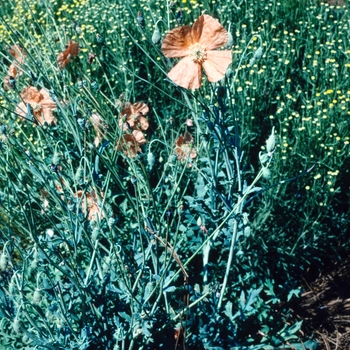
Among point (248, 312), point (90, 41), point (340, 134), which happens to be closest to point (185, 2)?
point (90, 41)

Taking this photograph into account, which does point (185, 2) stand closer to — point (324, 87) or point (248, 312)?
point (324, 87)

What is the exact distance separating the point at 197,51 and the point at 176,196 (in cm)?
74

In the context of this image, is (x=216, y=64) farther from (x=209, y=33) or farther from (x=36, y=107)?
(x=36, y=107)

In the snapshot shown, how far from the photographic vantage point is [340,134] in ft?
8.81

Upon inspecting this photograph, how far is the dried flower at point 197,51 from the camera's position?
64.9 inches

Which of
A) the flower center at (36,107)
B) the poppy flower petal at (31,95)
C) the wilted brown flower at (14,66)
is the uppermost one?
the wilted brown flower at (14,66)

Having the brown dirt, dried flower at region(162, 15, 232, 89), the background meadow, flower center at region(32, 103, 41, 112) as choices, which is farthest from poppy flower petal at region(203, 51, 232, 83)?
the brown dirt

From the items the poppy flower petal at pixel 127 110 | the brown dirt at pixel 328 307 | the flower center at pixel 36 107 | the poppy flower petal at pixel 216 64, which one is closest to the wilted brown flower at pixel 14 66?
the flower center at pixel 36 107

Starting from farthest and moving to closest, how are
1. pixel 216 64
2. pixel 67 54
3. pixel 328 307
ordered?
pixel 328 307 < pixel 67 54 < pixel 216 64

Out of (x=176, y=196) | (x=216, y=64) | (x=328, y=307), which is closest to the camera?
(x=216, y=64)

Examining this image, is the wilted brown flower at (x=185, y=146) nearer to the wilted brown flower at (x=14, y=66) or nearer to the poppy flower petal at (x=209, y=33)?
the poppy flower petal at (x=209, y=33)

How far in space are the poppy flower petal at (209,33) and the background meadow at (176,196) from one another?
2.3 inches

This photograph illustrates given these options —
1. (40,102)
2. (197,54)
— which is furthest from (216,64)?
(40,102)

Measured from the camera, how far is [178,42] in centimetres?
174
